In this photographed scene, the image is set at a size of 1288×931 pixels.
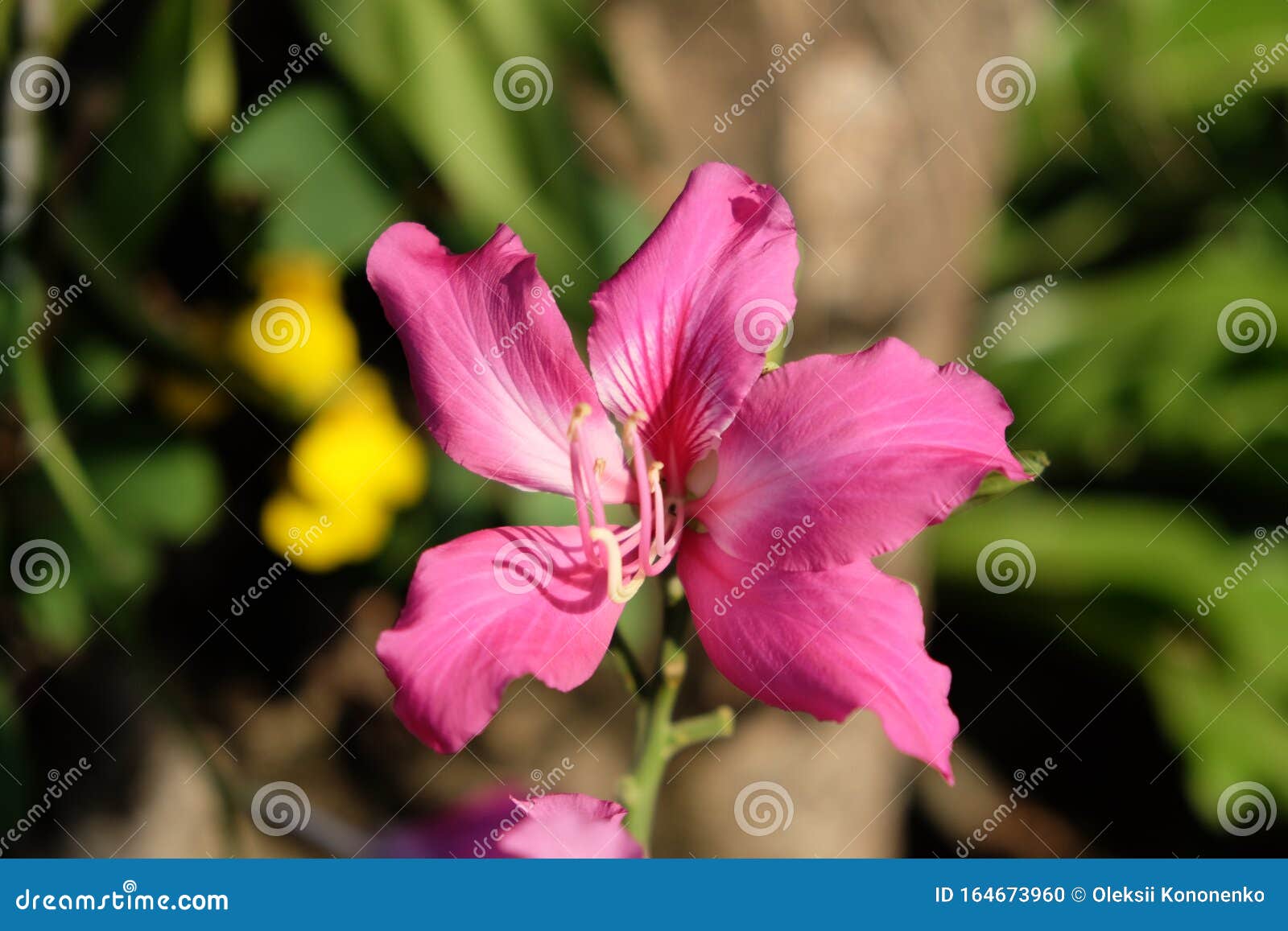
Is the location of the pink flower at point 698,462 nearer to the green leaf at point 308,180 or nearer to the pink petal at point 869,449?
the pink petal at point 869,449

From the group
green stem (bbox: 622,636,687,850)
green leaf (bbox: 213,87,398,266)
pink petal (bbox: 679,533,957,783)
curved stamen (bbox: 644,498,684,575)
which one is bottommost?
green stem (bbox: 622,636,687,850)

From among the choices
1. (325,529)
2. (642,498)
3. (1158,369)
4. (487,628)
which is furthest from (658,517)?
(1158,369)

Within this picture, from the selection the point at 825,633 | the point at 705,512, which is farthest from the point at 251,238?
the point at 825,633

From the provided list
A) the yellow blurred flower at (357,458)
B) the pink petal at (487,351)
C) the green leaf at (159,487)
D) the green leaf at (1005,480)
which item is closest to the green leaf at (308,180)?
the yellow blurred flower at (357,458)

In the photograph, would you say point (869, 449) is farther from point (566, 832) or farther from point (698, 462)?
point (566, 832)

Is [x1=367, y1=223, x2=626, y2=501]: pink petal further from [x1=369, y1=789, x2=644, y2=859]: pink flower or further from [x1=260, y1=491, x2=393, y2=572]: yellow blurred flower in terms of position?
[x1=260, y1=491, x2=393, y2=572]: yellow blurred flower

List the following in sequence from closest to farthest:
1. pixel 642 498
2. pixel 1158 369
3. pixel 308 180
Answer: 1. pixel 642 498
2. pixel 308 180
3. pixel 1158 369

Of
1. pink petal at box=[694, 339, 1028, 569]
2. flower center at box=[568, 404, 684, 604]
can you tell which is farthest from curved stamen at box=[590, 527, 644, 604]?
pink petal at box=[694, 339, 1028, 569]
